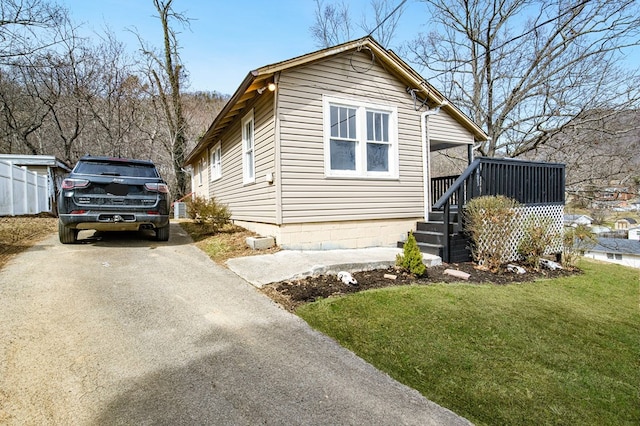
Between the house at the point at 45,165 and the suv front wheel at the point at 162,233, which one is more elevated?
the house at the point at 45,165

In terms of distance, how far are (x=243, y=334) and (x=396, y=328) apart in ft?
4.76

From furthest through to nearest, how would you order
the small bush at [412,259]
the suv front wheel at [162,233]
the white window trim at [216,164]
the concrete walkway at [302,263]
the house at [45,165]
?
the house at [45,165] < the white window trim at [216,164] < the suv front wheel at [162,233] < the small bush at [412,259] < the concrete walkway at [302,263]

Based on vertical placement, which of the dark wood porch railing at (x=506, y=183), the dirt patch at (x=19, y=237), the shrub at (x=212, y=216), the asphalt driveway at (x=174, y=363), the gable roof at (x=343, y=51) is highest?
the gable roof at (x=343, y=51)

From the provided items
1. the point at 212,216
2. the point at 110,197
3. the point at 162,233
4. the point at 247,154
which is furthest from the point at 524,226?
the point at 110,197

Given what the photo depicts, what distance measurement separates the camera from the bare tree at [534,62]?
40.0 feet

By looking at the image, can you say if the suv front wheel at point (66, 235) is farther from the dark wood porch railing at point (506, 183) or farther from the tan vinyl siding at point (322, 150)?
the dark wood porch railing at point (506, 183)

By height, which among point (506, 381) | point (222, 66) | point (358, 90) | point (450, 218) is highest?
point (222, 66)

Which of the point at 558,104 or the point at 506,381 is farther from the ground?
the point at 558,104

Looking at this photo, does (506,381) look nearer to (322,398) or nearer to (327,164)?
(322,398)

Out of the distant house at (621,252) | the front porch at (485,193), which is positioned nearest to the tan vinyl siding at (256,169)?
the front porch at (485,193)

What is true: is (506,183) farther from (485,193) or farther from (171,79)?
(171,79)

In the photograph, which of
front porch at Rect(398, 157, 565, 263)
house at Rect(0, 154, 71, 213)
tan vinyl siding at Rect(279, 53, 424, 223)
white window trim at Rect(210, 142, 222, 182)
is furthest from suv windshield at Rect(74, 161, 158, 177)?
house at Rect(0, 154, 71, 213)

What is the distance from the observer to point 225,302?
142 inches

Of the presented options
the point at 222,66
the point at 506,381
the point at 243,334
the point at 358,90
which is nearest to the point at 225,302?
Answer: the point at 243,334
